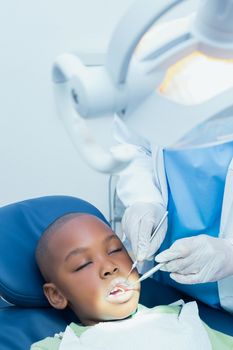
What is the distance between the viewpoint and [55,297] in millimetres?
1275

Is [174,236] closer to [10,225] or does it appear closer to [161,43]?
[10,225]

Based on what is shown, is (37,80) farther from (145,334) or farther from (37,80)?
(145,334)

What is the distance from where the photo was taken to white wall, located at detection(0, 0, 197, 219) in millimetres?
1881

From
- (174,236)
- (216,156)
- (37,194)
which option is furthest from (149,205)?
(37,194)

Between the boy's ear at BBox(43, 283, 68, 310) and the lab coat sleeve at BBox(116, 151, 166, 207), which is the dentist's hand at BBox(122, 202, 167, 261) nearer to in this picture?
the lab coat sleeve at BBox(116, 151, 166, 207)

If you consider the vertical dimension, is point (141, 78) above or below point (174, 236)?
above

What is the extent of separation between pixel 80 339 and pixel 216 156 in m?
0.53

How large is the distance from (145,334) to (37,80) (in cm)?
115

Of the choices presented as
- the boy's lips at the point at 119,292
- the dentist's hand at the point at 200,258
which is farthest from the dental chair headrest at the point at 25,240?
the dentist's hand at the point at 200,258

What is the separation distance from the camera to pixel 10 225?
1.37 meters

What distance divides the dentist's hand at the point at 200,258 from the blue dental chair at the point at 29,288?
0.83 feet

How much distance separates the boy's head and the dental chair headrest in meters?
0.04

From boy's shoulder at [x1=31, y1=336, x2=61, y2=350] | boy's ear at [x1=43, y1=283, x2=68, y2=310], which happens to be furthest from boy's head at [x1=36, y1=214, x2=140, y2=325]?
boy's shoulder at [x1=31, y1=336, x2=61, y2=350]

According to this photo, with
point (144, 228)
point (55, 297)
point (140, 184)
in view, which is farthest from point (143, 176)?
point (55, 297)
